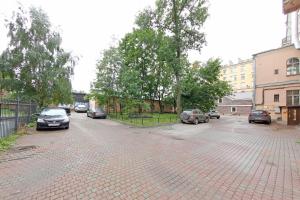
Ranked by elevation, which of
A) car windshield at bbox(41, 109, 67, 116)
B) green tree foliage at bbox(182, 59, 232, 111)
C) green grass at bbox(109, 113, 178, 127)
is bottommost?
green grass at bbox(109, 113, 178, 127)

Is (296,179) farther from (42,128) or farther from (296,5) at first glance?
(42,128)

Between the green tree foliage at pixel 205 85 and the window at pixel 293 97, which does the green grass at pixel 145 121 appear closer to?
the green tree foliage at pixel 205 85

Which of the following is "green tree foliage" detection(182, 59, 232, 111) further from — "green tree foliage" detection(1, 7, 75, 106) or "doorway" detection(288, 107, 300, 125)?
"green tree foliage" detection(1, 7, 75, 106)

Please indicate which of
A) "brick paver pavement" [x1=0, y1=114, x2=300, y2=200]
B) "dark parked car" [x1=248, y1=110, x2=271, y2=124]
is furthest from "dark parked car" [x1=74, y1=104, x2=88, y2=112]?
"brick paver pavement" [x1=0, y1=114, x2=300, y2=200]

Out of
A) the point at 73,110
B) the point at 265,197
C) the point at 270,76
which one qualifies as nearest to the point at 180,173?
the point at 265,197

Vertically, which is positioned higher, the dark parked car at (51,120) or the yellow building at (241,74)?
the yellow building at (241,74)

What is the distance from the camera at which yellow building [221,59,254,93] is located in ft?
215

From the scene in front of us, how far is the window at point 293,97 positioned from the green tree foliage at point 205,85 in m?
A: 8.08

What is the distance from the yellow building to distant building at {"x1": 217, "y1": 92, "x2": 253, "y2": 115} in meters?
12.1

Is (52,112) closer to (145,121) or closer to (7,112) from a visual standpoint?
(7,112)

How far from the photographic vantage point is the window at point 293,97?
23206 millimetres

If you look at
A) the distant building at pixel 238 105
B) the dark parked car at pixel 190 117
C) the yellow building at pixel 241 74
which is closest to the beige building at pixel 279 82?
the dark parked car at pixel 190 117

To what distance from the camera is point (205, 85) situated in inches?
1185

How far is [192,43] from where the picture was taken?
1035 inches
